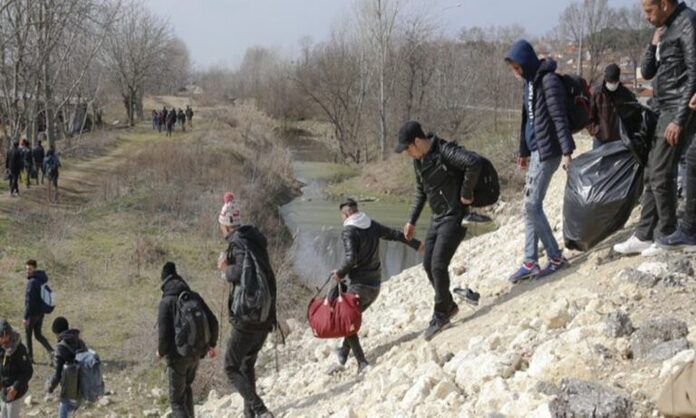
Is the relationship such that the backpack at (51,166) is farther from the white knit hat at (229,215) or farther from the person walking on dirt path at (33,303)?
the white knit hat at (229,215)

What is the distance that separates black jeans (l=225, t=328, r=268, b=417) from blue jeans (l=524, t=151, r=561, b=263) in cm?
266

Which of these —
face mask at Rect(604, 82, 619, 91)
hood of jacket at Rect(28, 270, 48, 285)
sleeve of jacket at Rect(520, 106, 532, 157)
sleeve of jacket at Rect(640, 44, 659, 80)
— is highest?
sleeve of jacket at Rect(640, 44, 659, 80)

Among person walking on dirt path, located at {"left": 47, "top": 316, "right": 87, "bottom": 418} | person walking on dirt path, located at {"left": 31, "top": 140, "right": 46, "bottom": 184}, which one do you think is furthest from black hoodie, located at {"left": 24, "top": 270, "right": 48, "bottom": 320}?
person walking on dirt path, located at {"left": 31, "top": 140, "right": 46, "bottom": 184}

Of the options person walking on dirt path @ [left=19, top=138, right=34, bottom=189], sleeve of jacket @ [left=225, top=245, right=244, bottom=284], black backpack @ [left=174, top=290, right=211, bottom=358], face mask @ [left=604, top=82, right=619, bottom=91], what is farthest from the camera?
person walking on dirt path @ [left=19, top=138, right=34, bottom=189]

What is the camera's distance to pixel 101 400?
9070 millimetres

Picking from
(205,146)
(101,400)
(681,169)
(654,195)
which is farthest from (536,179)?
(205,146)

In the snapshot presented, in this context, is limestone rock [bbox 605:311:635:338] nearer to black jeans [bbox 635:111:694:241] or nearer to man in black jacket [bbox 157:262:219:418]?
black jeans [bbox 635:111:694:241]

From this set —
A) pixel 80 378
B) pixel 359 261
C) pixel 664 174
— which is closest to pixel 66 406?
pixel 80 378

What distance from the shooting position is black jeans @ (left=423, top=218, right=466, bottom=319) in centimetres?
621

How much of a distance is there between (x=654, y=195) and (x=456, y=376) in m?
2.24

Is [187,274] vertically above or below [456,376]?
below

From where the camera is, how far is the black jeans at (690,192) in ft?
17.7

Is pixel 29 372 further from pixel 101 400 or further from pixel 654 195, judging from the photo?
pixel 654 195

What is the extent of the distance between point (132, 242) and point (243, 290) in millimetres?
12488
